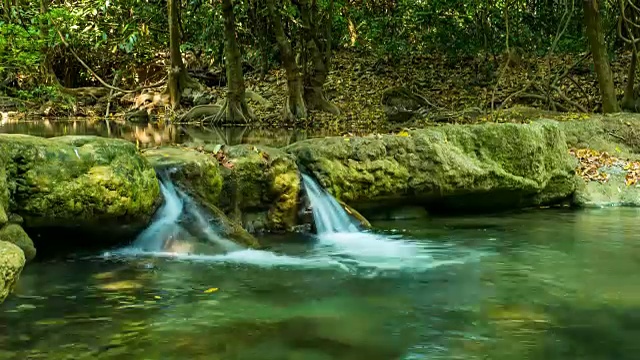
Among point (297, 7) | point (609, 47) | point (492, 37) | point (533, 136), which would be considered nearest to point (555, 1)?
point (492, 37)

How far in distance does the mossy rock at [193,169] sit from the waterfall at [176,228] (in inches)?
5.5

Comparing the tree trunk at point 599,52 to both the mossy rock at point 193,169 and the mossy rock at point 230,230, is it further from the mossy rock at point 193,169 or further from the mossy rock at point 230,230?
the mossy rock at point 230,230

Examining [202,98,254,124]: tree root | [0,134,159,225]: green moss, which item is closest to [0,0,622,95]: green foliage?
[202,98,254,124]: tree root

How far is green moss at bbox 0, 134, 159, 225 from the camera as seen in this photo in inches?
233

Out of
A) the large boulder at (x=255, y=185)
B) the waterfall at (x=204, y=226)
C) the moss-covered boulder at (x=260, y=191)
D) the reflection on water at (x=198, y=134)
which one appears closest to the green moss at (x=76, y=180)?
the waterfall at (x=204, y=226)

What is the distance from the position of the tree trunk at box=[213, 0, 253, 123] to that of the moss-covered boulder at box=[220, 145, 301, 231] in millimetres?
9816

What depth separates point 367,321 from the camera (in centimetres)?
458

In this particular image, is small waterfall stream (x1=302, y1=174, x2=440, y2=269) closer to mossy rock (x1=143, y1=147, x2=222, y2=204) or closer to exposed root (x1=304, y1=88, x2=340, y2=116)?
mossy rock (x1=143, y1=147, x2=222, y2=204)

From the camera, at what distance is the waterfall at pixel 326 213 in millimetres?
7797

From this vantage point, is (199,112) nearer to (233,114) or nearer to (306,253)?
(233,114)

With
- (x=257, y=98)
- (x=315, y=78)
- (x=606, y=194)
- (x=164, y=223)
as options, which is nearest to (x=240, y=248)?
(x=164, y=223)

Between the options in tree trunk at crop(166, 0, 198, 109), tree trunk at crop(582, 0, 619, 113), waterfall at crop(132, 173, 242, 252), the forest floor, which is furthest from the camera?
tree trunk at crop(166, 0, 198, 109)

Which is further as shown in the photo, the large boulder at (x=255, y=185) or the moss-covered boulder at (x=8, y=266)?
the large boulder at (x=255, y=185)

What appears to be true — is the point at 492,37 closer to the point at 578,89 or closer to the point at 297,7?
the point at 578,89
